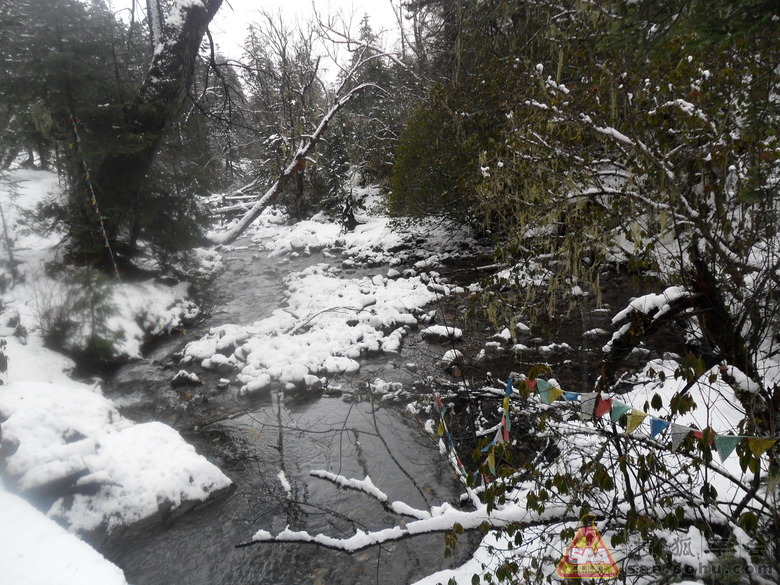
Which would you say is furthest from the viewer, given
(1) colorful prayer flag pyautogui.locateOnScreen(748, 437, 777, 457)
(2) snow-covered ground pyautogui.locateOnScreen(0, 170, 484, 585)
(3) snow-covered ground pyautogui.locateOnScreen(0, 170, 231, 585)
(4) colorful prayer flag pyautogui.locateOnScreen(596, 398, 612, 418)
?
(2) snow-covered ground pyautogui.locateOnScreen(0, 170, 484, 585)

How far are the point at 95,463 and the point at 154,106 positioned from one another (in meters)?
6.51

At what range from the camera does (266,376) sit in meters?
6.39

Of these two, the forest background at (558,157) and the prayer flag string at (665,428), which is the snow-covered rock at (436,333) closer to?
the forest background at (558,157)

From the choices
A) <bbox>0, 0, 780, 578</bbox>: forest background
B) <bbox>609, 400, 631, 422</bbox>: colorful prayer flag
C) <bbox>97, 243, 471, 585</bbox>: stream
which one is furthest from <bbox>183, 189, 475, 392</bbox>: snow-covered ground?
<bbox>609, 400, 631, 422</bbox>: colorful prayer flag

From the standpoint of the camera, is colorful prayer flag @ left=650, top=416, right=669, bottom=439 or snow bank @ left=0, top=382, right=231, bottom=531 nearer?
colorful prayer flag @ left=650, top=416, right=669, bottom=439

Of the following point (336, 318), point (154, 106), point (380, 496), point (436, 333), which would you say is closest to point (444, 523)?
point (380, 496)

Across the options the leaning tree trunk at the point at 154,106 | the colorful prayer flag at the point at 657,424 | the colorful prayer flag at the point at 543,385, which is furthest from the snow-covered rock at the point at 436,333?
the leaning tree trunk at the point at 154,106

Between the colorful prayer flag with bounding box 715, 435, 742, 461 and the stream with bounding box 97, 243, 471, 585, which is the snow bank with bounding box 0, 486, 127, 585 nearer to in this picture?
the stream with bounding box 97, 243, 471, 585

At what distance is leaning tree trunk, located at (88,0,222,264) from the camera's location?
739cm

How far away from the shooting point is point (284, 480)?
12.1 feet

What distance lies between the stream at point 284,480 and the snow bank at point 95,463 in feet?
0.73

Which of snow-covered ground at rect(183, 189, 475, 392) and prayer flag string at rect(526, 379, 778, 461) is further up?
prayer flag string at rect(526, 379, 778, 461)

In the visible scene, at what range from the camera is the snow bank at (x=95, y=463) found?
389 cm

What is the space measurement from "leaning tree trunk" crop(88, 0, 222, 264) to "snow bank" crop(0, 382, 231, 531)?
15.5 feet
